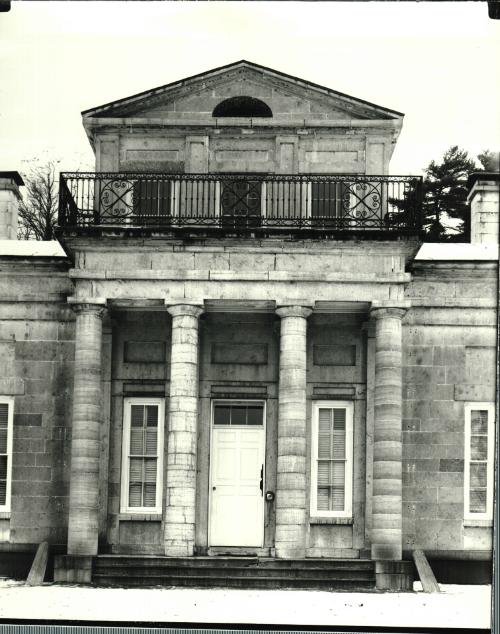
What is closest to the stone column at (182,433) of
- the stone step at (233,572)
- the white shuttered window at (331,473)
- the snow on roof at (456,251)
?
the stone step at (233,572)

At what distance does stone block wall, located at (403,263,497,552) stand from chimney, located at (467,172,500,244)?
537mm

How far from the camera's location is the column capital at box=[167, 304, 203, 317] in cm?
2178

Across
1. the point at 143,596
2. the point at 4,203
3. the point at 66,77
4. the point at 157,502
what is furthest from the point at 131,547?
the point at 66,77

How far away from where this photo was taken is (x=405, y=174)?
21.5 m

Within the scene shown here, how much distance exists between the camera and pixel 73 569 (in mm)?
21172

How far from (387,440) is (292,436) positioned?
120 cm

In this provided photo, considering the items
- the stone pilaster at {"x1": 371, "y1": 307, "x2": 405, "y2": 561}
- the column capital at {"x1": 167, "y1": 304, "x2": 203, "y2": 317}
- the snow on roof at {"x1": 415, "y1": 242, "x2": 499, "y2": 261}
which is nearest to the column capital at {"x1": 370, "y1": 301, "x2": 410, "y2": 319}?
the stone pilaster at {"x1": 371, "y1": 307, "x2": 405, "y2": 561}

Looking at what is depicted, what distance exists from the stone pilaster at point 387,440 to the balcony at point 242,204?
1.23 meters

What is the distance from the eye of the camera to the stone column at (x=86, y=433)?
21578 mm

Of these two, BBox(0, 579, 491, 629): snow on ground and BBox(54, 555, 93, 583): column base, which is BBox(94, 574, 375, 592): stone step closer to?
BBox(54, 555, 93, 583): column base

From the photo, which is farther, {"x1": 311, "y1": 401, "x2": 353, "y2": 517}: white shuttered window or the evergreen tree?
{"x1": 311, "y1": 401, "x2": 353, "y2": 517}: white shuttered window

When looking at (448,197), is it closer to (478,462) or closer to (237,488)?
(478,462)

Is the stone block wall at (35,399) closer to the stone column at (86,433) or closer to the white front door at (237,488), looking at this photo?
the stone column at (86,433)

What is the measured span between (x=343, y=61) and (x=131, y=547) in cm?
681
